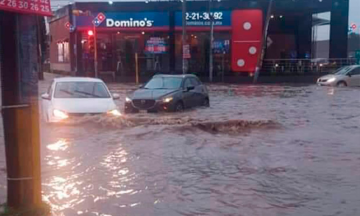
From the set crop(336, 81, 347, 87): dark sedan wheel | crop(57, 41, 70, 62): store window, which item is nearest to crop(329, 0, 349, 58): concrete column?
crop(336, 81, 347, 87): dark sedan wheel

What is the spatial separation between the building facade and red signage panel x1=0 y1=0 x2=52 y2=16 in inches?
1333

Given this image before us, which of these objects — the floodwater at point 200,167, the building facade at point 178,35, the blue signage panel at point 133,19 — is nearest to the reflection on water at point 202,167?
the floodwater at point 200,167

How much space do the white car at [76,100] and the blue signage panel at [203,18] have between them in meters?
25.8

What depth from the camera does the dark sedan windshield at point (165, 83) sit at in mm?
18752

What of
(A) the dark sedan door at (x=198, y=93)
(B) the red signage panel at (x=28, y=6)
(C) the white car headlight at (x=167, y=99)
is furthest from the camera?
(A) the dark sedan door at (x=198, y=93)

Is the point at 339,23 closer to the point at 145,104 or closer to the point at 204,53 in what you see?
the point at 204,53

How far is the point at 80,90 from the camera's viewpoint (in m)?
14.9

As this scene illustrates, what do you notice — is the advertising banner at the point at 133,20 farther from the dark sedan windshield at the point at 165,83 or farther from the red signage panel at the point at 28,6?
the red signage panel at the point at 28,6

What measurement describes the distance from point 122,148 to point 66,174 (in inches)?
93.9

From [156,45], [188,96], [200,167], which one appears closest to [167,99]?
[188,96]

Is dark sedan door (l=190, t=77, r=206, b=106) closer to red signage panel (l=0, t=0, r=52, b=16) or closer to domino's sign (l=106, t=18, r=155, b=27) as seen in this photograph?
red signage panel (l=0, t=0, r=52, b=16)

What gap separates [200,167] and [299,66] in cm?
3391

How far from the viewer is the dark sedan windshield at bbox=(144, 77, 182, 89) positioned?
18752 mm

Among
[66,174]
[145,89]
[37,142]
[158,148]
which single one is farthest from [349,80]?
[37,142]
